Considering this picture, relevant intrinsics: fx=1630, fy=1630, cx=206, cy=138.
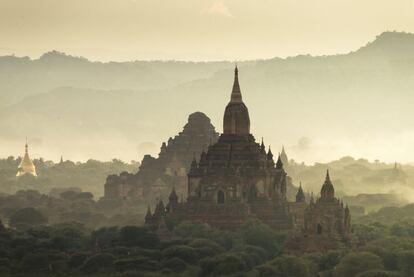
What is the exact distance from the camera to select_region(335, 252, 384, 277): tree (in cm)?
10306

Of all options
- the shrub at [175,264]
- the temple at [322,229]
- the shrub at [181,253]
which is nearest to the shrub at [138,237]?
the shrub at [181,253]

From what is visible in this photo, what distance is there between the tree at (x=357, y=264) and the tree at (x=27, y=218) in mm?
56838

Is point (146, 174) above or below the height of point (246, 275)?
above

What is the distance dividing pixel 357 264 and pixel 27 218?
61440 mm

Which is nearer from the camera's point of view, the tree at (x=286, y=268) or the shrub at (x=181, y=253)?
the tree at (x=286, y=268)

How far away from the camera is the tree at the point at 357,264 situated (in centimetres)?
10306

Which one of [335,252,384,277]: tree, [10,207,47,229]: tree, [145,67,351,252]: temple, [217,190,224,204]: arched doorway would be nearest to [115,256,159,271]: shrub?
[335,252,384,277]: tree

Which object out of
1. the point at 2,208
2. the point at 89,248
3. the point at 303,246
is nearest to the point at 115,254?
the point at 89,248

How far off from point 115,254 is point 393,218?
140ft

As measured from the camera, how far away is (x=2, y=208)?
175 m

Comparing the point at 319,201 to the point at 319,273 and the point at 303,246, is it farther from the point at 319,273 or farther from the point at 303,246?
the point at 319,273

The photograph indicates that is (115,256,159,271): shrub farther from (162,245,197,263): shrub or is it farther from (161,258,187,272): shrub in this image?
(162,245,197,263): shrub

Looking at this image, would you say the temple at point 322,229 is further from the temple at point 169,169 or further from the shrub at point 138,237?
the temple at point 169,169

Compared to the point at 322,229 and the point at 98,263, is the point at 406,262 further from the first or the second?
the point at 98,263
